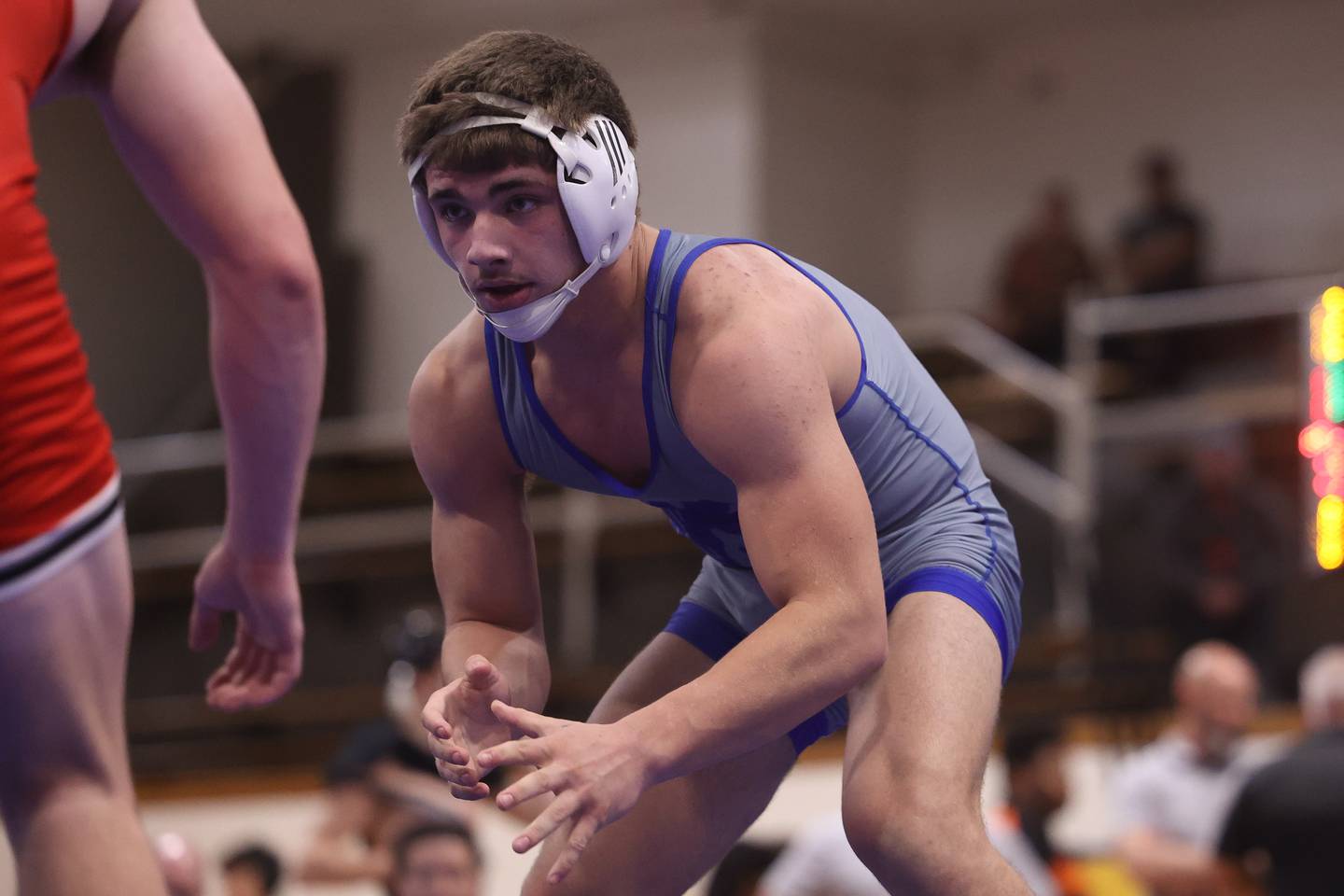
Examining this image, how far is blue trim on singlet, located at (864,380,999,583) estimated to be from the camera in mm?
3129

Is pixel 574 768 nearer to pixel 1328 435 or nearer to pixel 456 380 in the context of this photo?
pixel 456 380

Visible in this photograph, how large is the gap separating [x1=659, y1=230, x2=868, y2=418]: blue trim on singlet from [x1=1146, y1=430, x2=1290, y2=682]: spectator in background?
22.8ft

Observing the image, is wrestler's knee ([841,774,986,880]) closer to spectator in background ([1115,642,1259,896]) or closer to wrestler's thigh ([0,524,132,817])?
wrestler's thigh ([0,524,132,817])

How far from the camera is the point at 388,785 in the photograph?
22.0 feet

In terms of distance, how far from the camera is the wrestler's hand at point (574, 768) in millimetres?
2414

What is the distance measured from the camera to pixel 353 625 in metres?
12.4

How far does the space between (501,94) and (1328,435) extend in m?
7.66

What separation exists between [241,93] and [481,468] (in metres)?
0.86

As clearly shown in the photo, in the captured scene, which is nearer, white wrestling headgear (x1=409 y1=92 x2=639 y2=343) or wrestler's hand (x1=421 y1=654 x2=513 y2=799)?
wrestler's hand (x1=421 y1=654 x2=513 y2=799)

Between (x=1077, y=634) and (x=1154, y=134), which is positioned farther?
(x=1154, y=134)

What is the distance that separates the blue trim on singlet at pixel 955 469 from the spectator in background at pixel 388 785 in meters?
2.99

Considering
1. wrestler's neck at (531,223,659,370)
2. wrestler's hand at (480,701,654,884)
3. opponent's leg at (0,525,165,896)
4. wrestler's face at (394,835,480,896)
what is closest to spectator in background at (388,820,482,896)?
wrestler's face at (394,835,480,896)

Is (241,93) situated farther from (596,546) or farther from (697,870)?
(596,546)

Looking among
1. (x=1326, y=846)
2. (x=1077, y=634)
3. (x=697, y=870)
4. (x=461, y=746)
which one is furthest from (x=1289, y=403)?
(x=461, y=746)
